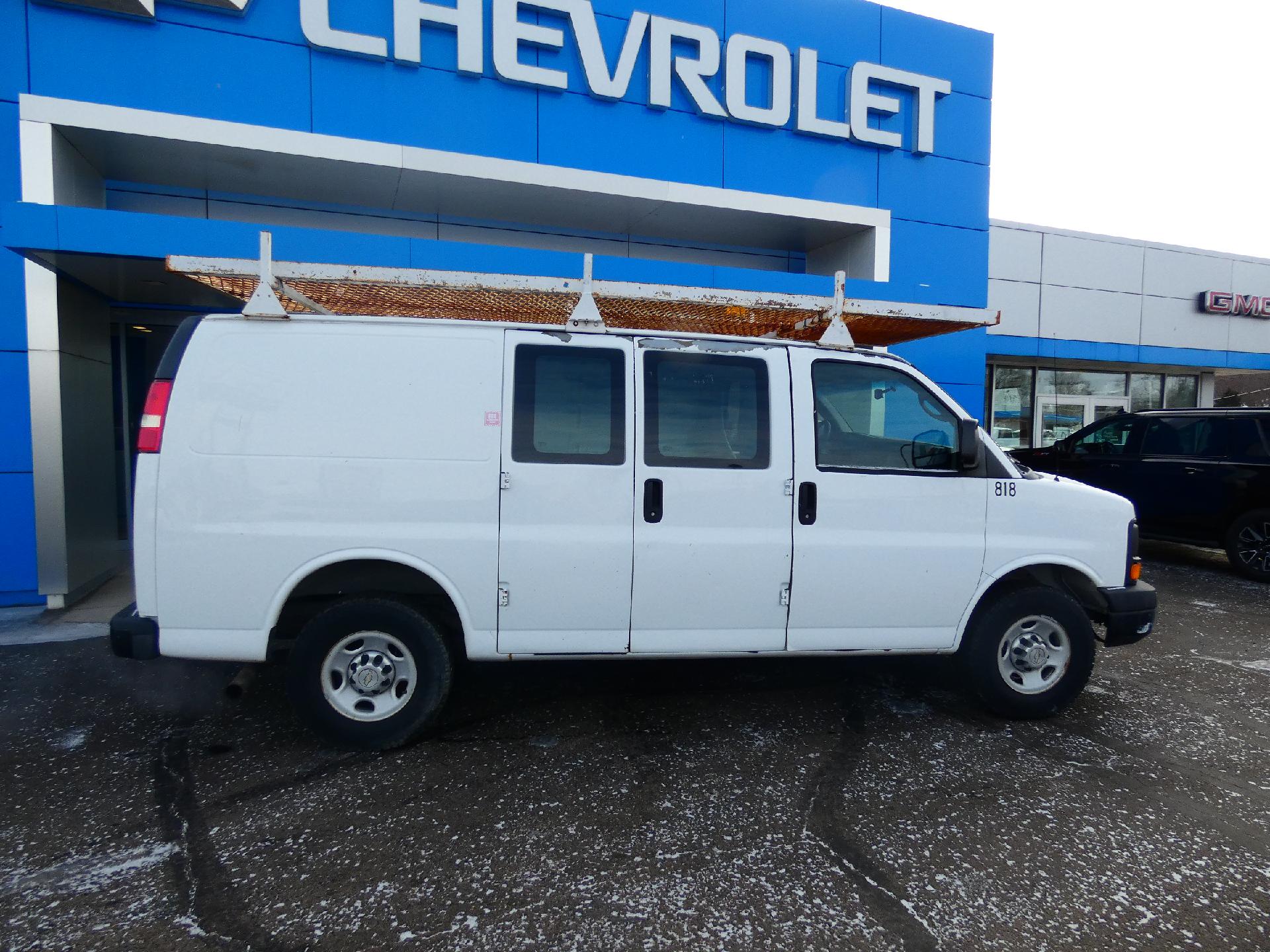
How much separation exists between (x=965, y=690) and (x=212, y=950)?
398 centimetres

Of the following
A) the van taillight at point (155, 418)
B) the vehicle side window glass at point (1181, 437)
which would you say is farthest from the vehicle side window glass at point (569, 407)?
the vehicle side window glass at point (1181, 437)

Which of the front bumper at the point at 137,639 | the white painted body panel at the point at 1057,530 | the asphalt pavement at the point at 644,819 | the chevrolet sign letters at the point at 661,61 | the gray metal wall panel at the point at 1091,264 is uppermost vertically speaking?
the chevrolet sign letters at the point at 661,61

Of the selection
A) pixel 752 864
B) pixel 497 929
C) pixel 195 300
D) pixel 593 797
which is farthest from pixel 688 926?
pixel 195 300

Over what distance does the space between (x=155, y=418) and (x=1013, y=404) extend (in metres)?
16.7

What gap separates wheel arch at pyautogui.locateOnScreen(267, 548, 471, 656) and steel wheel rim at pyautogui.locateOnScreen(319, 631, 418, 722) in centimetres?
24

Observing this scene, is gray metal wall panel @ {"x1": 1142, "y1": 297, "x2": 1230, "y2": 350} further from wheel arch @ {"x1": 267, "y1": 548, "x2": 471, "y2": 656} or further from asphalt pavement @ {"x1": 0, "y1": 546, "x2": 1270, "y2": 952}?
wheel arch @ {"x1": 267, "y1": 548, "x2": 471, "y2": 656}

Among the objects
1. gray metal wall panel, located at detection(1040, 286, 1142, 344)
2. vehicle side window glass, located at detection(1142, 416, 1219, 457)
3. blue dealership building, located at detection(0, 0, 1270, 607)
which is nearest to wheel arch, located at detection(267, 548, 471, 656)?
blue dealership building, located at detection(0, 0, 1270, 607)

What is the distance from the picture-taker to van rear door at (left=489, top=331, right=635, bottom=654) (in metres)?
3.74

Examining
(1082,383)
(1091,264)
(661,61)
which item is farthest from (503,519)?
(1082,383)

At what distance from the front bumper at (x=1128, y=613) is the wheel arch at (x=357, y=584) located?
362cm

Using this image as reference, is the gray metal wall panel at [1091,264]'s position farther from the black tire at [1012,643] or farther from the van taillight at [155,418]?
the van taillight at [155,418]

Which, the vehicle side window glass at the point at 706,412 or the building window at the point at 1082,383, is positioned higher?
the building window at the point at 1082,383

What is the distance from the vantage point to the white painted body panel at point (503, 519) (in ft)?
11.8

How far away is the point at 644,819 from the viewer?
3174 mm
